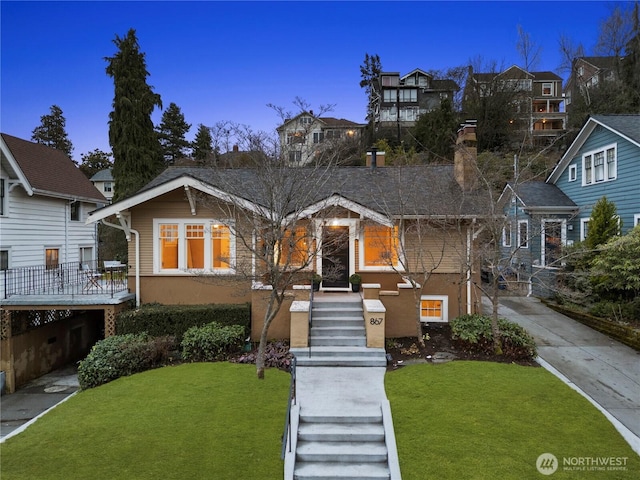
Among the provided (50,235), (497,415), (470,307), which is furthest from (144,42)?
(497,415)

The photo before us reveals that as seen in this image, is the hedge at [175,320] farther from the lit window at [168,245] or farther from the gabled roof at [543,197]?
the gabled roof at [543,197]

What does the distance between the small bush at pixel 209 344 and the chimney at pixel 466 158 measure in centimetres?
926

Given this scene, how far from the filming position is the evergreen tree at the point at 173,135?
46.5 metres

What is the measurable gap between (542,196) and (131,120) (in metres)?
28.4

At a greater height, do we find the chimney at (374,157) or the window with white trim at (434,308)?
the chimney at (374,157)

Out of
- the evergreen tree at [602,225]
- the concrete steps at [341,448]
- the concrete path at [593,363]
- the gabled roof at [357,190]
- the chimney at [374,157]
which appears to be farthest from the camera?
the chimney at [374,157]

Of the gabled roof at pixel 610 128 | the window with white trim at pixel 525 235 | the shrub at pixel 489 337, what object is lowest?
the shrub at pixel 489 337

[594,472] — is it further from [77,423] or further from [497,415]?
[77,423]

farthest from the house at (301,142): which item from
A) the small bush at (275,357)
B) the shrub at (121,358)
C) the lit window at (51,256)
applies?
the lit window at (51,256)

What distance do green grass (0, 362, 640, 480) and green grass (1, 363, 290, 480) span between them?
0.07ft

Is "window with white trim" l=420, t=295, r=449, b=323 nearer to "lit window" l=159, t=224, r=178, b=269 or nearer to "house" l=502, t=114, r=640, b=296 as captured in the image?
"house" l=502, t=114, r=640, b=296

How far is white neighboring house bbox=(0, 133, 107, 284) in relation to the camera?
615 inches

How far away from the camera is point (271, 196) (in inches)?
351

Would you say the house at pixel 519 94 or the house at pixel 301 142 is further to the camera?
the house at pixel 519 94
